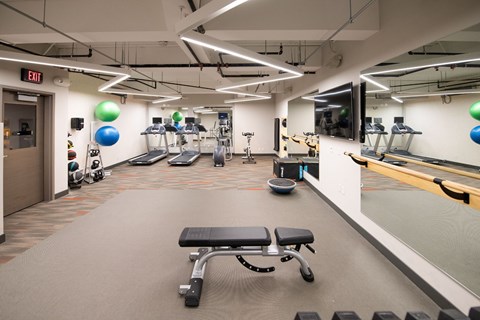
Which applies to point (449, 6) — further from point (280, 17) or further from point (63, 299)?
point (63, 299)

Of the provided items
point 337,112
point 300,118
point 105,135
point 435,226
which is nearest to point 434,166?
point 435,226

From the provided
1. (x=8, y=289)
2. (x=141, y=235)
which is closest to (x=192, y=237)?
(x=141, y=235)

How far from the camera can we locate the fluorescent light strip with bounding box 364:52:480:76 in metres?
2.25

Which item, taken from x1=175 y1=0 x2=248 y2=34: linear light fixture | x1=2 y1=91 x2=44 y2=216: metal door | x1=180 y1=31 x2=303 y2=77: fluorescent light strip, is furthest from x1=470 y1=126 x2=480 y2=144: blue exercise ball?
x1=2 y1=91 x2=44 y2=216: metal door

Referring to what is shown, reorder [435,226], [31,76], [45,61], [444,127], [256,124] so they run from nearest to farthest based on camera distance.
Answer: [444,127]
[435,226]
[45,61]
[31,76]
[256,124]

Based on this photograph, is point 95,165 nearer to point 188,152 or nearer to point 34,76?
point 34,76

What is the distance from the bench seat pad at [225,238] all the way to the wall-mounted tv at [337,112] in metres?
2.23

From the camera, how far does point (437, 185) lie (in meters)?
2.15

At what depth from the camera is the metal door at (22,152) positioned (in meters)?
4.53

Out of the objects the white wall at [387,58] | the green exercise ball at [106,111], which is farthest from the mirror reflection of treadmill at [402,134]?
the green exercise ball at [106,111]

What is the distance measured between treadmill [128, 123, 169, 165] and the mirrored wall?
28.3 ft

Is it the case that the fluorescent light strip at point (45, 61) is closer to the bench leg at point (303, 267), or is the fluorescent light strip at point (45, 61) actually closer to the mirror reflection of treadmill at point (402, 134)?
the bench leg at point (303, 267)

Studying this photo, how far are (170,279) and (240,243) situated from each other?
0.87m

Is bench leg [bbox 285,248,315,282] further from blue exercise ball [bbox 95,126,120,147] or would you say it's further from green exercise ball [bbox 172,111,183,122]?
green exercise ball [bbox 172,111,183,122]
